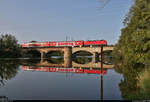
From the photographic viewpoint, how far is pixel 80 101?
29.8 ft

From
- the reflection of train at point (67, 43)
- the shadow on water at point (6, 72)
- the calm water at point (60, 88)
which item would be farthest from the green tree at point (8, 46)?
the calm water at point (60, 88)

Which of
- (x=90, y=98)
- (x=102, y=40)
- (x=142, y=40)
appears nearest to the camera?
(x=90, y=98)

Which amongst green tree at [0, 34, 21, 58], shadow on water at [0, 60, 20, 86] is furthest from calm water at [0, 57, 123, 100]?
green tree at [0, 34, 21, 58]

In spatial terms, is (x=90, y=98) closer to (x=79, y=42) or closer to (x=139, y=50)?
(x=139, y=50)

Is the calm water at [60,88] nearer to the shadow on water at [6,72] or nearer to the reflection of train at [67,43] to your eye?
the shadow on water at [6,72]

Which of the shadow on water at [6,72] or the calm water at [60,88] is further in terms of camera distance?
the shadow on water at [6,72]

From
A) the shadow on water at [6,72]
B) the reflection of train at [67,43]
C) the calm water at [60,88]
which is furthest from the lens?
the reflection of train at [67,43]

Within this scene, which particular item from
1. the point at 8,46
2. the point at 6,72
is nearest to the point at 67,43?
the point at 8,46

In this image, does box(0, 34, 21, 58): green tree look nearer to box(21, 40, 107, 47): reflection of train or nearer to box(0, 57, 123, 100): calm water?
box(21, 40, 107, 47): reflection of train

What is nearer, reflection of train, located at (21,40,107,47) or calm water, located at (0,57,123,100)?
calm water, located at (0,57,123,100)

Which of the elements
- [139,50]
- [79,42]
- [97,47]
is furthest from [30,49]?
[139,50]

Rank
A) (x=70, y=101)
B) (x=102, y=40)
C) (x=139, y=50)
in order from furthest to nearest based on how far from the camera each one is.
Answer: (x=102, y=40) < (x=139, y=50) < (x=70, y=101)

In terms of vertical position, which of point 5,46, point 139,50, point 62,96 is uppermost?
point 5,46

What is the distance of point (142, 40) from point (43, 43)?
64.7 metres
